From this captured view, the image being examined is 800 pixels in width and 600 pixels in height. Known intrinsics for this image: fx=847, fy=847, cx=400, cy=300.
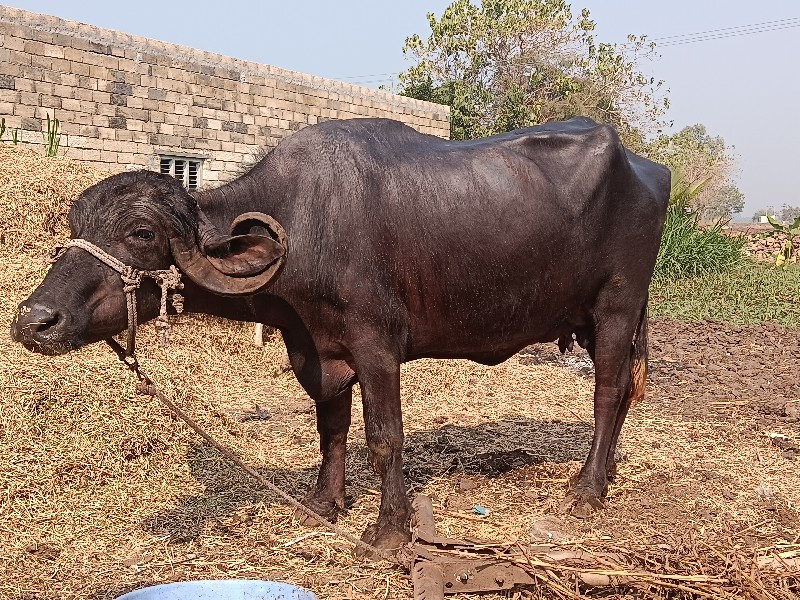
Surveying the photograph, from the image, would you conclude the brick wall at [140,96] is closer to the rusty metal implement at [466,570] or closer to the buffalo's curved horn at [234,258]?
the buffalo's curved horn at [234,258]

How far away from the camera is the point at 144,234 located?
11.1 feet

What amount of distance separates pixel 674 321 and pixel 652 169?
7.24 m

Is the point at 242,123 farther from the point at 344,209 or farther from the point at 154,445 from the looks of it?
the point at 344,209

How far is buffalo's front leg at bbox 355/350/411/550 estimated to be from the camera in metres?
3.82

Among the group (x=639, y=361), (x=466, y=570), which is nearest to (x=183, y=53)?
(x=639, y=361)

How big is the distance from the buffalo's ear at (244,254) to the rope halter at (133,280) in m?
0.18

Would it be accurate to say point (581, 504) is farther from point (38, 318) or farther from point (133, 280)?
point (38, 318)

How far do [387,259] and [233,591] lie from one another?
5.20 ft

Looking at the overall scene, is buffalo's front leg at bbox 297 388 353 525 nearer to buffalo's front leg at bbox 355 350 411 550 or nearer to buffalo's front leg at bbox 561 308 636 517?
buffalo's front leg at bbox 355 350 411 550

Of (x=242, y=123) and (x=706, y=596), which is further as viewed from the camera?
(x=242, y=123)

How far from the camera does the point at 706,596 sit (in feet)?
10.3

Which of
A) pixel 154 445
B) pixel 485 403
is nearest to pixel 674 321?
pixel 485 403

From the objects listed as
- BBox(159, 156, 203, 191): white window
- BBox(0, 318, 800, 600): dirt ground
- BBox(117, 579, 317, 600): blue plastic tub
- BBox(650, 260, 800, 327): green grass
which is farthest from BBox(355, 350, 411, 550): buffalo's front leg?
BBox(159, 156, 203, 191): white window

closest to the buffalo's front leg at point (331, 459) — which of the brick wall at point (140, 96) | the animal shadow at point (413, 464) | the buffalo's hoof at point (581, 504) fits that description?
the animal shadow at point (413, 464)
